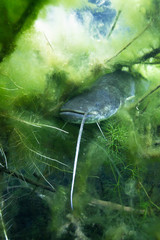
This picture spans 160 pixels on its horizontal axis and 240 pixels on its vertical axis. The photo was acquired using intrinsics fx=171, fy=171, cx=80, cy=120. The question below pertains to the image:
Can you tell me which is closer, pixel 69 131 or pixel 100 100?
pixel 69 131

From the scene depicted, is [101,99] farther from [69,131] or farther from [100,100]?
[69,131]

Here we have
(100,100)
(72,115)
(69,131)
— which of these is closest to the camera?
(72,115)

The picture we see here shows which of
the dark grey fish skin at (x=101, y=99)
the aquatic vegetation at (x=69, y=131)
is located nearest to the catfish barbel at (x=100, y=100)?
the dark grey fish skin at (x=101, y=99)

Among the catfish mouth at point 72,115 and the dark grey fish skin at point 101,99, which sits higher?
the catfish mouth at point 72,115

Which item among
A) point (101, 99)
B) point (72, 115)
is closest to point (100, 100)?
point (101, 99)

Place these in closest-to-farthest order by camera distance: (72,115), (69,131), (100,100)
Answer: (72,115) < (69,131) < (100,100)

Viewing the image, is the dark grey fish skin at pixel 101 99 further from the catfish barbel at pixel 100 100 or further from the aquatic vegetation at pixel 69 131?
the aquatic vegetation at pixel 69 131
